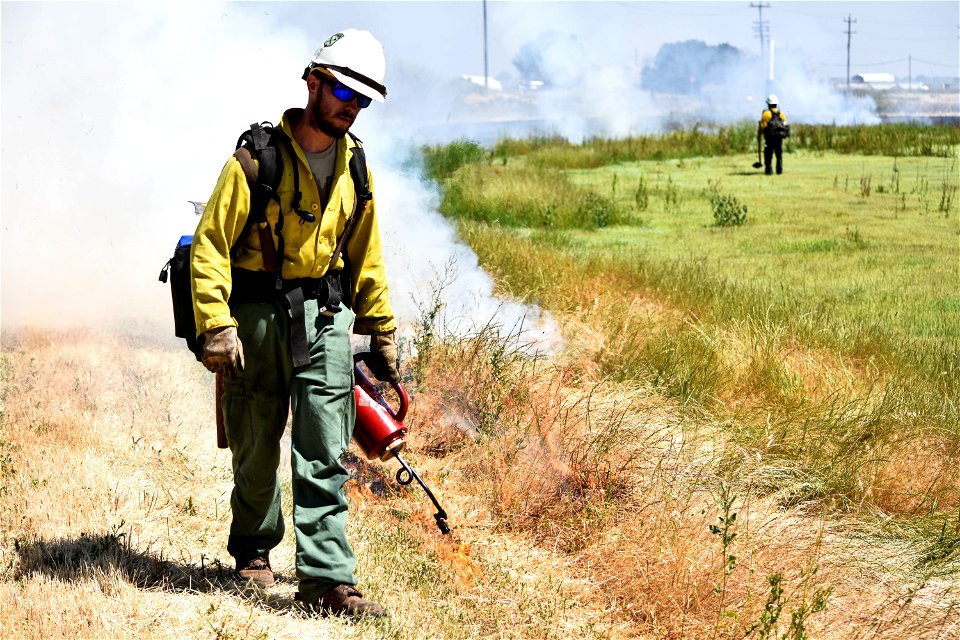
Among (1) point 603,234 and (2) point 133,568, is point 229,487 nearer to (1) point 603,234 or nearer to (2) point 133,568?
(2) point 133,568

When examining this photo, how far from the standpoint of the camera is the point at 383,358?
4.35m

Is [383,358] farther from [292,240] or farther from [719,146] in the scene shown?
[719,146]

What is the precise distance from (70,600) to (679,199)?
610 inches

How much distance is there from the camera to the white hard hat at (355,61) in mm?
3873

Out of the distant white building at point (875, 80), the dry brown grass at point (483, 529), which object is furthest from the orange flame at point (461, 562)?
the distant white building at point (875, 80)

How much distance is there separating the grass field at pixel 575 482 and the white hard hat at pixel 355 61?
1.75 metres

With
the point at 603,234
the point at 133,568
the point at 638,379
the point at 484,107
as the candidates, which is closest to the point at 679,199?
the point at 603,234

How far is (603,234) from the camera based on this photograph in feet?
49.2

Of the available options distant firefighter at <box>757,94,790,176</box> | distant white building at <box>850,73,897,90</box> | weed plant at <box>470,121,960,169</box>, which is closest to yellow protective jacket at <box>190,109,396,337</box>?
distant firefighter at <box>757,94,790,176</box>

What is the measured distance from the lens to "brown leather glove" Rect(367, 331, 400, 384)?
434 cm

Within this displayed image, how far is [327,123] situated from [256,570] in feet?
5.27

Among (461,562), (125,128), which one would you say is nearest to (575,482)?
(461,562)

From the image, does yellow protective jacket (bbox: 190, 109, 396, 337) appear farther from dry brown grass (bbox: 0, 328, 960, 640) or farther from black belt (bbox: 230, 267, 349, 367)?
dry brown grass (bbox: 0, 328, 960, 640)

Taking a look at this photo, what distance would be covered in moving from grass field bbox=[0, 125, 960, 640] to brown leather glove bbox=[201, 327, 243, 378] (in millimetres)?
782
